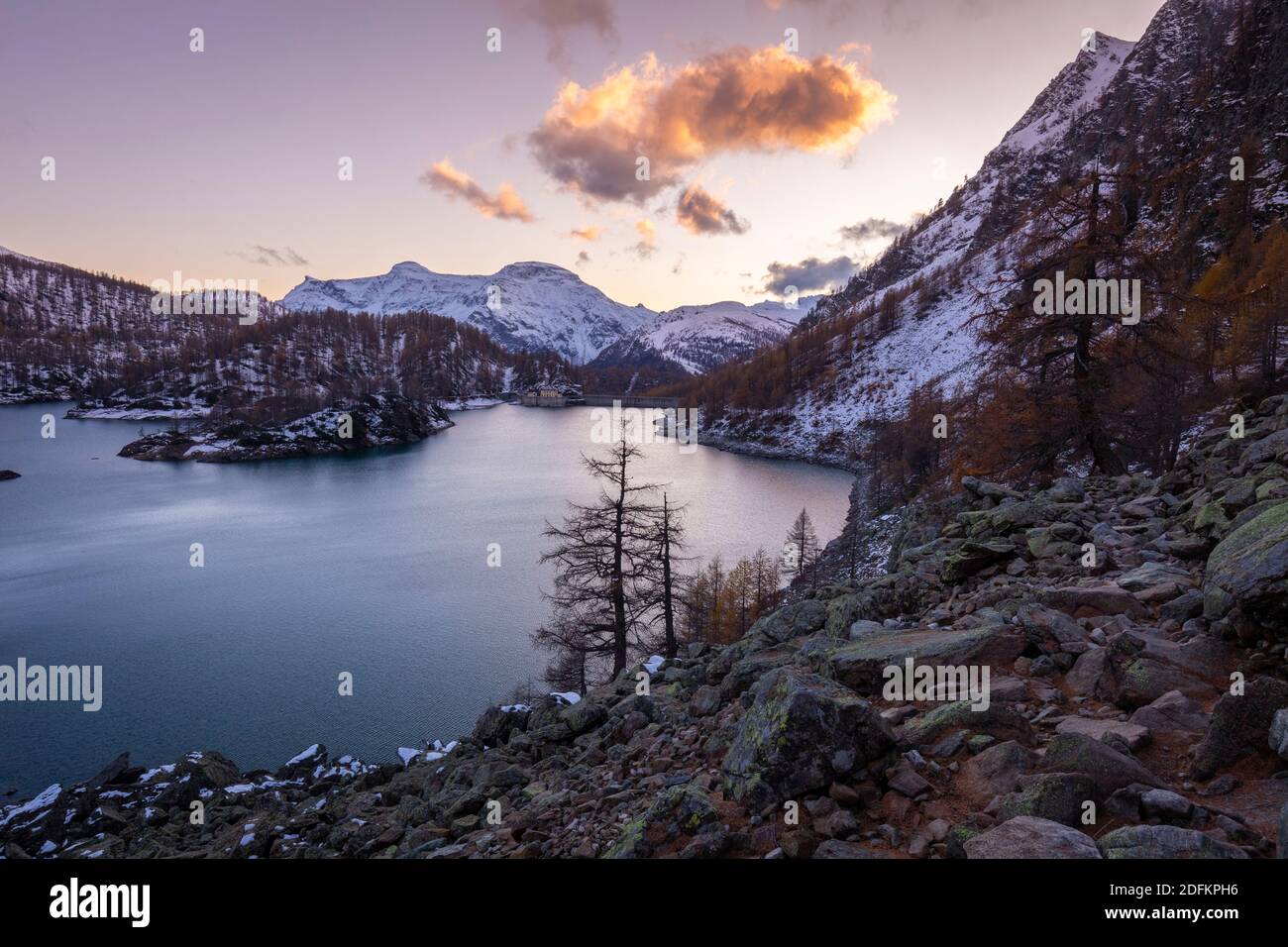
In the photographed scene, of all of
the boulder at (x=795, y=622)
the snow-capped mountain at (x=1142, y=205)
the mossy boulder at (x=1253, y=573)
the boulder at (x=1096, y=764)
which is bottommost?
the boulder at (x=795, y=622)

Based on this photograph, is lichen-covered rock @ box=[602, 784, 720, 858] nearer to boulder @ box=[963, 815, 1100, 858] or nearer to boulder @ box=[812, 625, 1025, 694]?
boulder @ box=[963, 815, 1100, 858]

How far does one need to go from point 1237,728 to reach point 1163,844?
174 cm

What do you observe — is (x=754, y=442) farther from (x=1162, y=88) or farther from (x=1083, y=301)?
(x=1162, y=88)

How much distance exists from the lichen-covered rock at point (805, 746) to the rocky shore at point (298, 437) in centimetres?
13110

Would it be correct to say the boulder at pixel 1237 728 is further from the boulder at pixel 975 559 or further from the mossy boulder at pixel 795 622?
the mossy boulder at pixel 795 622

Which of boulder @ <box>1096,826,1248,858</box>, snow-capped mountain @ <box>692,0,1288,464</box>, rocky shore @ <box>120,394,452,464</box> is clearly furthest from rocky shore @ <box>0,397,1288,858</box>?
rocky shore @ <box>120,394,452,464</box>

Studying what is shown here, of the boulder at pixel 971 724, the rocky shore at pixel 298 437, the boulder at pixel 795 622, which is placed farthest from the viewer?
the rocky shore at pixel 298 437

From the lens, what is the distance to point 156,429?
481 ft

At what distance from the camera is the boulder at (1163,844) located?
3.45 m

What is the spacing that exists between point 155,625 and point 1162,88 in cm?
23843

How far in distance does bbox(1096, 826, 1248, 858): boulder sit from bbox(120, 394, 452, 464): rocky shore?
13370 centimetres

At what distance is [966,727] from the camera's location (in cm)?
576

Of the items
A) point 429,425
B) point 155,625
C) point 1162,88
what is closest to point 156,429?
point 429,425

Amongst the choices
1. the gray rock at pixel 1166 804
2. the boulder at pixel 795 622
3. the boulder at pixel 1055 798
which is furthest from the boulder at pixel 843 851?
the boulder at pixel 795 622
